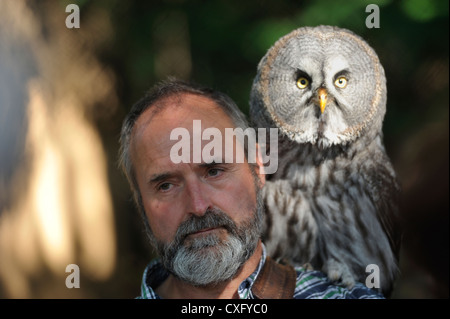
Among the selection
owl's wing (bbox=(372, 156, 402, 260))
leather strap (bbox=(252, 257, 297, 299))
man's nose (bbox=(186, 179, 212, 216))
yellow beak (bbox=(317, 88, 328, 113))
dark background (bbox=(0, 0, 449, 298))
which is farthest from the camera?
dark background (bbox=(0, 0, 449, 298))

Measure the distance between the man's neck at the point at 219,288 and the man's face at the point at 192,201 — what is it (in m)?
0.08

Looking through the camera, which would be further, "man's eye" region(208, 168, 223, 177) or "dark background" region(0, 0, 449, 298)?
"dark background" region(0, 0, 449, 298)

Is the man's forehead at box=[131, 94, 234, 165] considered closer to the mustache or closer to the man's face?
the man's face

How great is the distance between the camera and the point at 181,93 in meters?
1.75

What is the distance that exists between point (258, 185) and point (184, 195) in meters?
0.30

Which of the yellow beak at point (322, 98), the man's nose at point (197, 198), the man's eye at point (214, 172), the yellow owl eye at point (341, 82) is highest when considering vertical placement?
the yellow owl eye at point (341, 82)

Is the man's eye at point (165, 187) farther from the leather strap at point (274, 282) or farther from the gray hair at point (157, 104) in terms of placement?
the leather strap at point (274, 282)

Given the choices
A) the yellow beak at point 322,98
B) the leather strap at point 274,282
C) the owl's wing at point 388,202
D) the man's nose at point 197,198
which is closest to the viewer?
the man's nose at point 197,198

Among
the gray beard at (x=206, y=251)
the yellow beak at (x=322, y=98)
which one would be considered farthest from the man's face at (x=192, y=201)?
the yellow beak at (x=322, y=98)

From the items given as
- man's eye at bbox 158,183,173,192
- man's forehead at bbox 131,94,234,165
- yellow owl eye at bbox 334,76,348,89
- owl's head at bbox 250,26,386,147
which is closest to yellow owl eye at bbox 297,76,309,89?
owl's head at bbox 250,26,386,147

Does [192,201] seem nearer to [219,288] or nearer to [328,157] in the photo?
[219,288]

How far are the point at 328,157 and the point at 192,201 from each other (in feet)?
2.63

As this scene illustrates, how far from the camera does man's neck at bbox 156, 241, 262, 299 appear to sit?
66.3 inches

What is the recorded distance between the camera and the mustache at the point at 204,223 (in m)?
1.55
